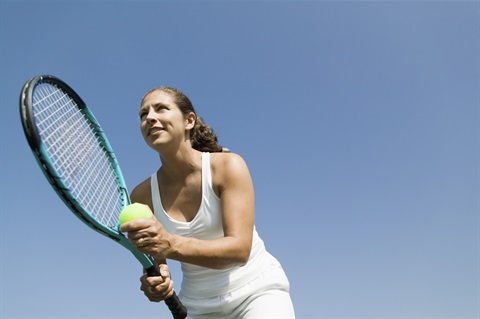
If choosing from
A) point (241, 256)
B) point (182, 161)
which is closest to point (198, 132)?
point (182, 161)

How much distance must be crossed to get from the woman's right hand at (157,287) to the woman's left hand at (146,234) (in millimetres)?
749

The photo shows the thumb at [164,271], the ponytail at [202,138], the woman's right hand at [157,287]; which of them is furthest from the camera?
the ponytail at [202,138]

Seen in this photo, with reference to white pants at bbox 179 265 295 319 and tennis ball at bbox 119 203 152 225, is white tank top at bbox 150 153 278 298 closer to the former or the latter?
white pants at bbox 179 265 295 319

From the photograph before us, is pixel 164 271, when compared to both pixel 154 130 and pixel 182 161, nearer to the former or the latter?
pixel 182 161

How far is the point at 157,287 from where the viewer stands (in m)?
4.61

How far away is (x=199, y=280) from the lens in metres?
4.93

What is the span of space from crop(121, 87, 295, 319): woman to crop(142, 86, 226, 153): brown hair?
18 millimetres

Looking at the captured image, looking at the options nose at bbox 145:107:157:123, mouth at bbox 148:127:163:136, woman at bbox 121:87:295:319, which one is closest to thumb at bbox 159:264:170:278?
woman at bbox 121:87:295:319

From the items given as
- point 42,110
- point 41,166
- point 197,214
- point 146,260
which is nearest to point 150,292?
point 146,260

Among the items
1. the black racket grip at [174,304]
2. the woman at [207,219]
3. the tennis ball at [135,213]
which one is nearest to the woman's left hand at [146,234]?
the tennis ball at [135,213]

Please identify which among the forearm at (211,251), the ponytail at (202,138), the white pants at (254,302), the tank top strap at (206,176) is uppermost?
the ponytail at (202,138)

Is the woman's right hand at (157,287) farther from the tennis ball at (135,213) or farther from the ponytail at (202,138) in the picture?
the ponytail at (202,138)

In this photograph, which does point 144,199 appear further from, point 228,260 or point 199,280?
point 228,260

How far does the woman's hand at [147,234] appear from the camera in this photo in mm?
3879
